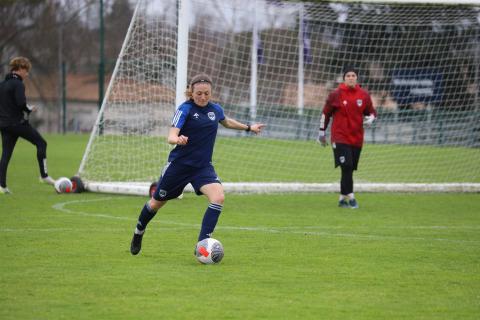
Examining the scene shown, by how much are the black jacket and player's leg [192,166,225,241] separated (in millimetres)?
6766

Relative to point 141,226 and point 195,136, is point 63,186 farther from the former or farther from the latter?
point 195,136

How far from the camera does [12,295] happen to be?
267 inches

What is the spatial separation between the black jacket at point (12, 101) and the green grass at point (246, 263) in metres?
1.41

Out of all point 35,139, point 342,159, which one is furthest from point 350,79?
point 35,139

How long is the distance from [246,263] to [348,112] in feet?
18.7

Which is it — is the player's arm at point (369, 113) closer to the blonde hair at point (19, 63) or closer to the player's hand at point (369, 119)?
the player's hand at point (369, 119)

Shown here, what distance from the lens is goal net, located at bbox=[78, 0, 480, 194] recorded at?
1551cm

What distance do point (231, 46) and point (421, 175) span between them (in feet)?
17.8

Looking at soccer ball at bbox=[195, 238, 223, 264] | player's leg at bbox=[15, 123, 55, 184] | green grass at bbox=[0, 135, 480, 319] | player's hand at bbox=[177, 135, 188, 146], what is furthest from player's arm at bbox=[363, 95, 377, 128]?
player's hand at bbox=[177, 135, 188, 146]

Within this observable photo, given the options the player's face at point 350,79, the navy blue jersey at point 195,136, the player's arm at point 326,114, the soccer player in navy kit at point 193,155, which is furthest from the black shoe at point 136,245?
the player's face at point 350,79

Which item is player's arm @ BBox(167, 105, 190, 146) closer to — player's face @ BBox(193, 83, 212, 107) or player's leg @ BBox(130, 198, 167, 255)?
player's face @ BBox(193, 83, 212, 107)

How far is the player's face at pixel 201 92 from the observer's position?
8539 millimetres

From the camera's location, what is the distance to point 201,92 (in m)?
8.54

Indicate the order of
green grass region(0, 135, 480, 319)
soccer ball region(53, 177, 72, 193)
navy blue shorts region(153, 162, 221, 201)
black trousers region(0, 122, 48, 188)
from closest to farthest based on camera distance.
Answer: green grass region(0, 135, 480, 319) < navy blue shorts region(153, 162, 221, 201) < black trousers region(0, 122, 48, 188) < soccer ball region(53, 177, 72, 193)
